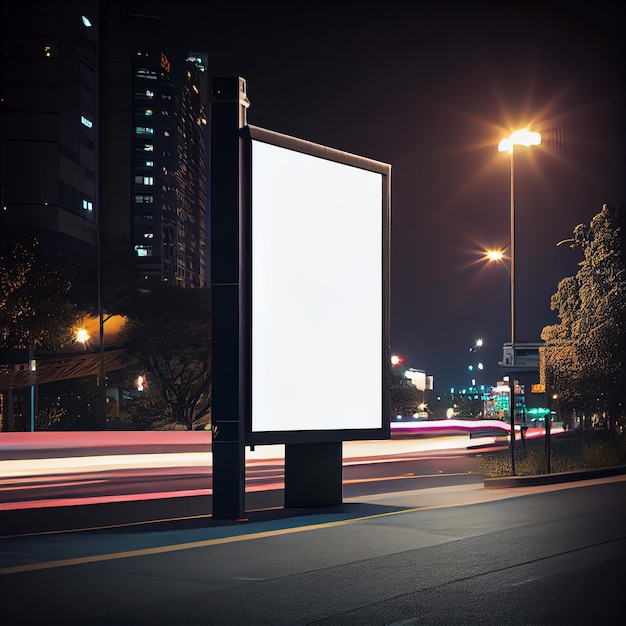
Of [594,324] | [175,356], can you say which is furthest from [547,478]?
[175,356]

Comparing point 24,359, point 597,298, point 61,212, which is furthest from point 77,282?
point 597,298

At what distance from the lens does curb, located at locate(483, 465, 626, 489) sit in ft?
78.1

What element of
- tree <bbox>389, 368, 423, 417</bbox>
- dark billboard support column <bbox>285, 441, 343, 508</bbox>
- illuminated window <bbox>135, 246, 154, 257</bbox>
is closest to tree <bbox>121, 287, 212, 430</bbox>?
tree <bbox>389, 368, 423, 417</bbox>

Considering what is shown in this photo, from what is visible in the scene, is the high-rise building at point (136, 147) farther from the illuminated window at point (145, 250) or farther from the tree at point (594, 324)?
the tree at point (594, 324)

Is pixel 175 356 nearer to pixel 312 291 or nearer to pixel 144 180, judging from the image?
pixel 312 291

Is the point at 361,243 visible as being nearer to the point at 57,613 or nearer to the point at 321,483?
the point at 321,483

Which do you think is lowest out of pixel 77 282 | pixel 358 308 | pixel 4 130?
pixel 358 308

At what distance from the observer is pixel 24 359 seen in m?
58.8

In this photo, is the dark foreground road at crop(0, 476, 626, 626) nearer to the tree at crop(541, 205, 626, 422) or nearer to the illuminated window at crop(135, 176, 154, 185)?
the tree at crop(541, 205, 626, 422)

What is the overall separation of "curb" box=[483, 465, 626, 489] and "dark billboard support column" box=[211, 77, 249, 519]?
960 cm

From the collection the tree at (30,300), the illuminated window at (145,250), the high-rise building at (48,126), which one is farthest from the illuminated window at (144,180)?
the tree at (30,300)

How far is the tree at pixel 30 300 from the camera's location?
53.3 metres

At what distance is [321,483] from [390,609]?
8506 mm

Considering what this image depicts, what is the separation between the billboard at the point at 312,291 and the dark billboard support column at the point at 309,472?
0.70m
